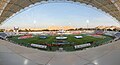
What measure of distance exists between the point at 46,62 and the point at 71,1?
42739mm

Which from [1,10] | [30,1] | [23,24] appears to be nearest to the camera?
[1,10]

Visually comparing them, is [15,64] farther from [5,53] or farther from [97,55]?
[97,55]

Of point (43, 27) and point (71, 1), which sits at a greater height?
point (71, 1)

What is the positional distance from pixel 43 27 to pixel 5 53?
240 ft

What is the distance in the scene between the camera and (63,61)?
5.89 m

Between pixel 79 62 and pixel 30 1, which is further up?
pixel 30 1

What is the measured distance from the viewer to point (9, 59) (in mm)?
5590

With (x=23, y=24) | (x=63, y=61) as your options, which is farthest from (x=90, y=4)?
(x=63, y=61)

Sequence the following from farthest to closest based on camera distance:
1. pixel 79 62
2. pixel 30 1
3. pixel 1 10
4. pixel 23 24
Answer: pixel 23 24 → pixel 30 1 → pixel 1 10 → pixel 79 62

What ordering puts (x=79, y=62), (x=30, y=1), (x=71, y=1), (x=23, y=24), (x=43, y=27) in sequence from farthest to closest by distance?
(x=43, y=27) < (x=23, y=24) < (x=71, y=1) < (x=30, y=1) < (x=79, y=62)

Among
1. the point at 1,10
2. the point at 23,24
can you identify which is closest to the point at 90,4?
the point at 1,10

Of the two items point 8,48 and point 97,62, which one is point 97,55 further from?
point 8,48

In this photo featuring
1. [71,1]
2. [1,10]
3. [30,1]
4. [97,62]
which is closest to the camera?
[97,62]

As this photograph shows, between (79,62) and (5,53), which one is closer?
(79,62)
